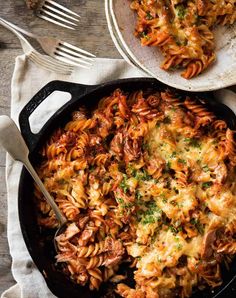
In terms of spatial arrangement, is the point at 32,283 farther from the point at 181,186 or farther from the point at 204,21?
the point at 204,21

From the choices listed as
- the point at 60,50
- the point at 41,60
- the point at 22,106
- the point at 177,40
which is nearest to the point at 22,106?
the point at 22,106

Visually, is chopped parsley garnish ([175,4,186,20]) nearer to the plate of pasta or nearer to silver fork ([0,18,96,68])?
the plate of pasta

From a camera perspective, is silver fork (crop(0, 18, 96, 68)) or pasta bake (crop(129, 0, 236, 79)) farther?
silver fork (crop(0, 18, 96, 68))

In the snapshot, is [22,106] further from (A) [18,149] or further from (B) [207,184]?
(B) [207,184]

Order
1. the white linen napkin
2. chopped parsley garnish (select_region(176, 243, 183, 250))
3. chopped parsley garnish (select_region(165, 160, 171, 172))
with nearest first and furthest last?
chopped parsley garnish (select_region(176, 243, 183, 250)) → chopped parsley garnish (select_region(165, 160, 171, 172)) → the white linen napkin

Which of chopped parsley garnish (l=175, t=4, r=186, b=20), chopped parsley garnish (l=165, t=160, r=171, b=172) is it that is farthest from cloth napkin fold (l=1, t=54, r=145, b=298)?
chopped parsley garnish (l=165, t=160, r=171, b=172)

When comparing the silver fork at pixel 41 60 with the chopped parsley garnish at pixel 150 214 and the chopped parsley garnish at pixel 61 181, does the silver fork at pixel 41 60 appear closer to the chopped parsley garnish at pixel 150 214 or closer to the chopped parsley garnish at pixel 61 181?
the chopped parsley garnish at pixel 61 181

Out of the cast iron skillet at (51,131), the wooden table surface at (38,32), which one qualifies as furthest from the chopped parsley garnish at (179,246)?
the wooden table surface at (38,32)
